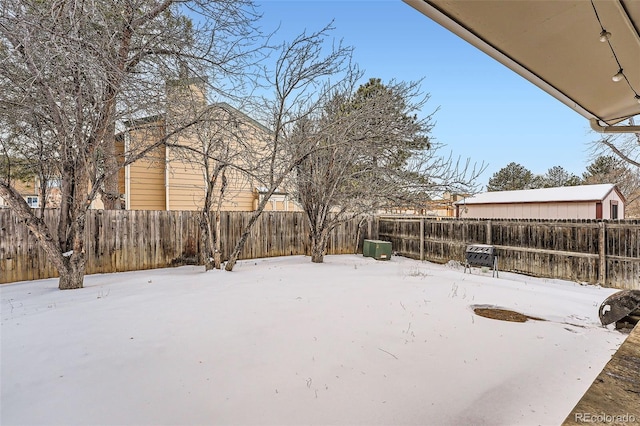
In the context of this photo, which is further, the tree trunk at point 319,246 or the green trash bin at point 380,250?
the green trash bin at point 380,250

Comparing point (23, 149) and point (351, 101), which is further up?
point (351, 101)

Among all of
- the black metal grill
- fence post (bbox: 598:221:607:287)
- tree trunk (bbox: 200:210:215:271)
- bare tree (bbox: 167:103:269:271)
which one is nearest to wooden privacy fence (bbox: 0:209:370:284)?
bare tree (bbox: 167:103:269:271)

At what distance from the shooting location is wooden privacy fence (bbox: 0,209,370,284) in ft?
18.5

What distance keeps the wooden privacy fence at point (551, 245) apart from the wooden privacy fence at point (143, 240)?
3883mm

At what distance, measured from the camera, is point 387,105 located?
7121 millimetres

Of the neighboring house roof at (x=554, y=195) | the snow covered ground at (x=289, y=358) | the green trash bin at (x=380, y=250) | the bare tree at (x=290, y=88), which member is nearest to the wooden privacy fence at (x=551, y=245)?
the green trash bin at (x=380, y=250)

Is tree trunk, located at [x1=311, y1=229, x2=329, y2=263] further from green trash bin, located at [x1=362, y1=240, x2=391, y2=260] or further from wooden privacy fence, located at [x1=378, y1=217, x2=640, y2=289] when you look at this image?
wooden privacy fence, located at [x1=378, y1=217, x2=640, y2=289]

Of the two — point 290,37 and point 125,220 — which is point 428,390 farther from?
point 125,220

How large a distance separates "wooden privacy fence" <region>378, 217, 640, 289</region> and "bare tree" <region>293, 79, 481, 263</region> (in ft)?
3.87

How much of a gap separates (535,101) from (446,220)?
5.10 meters

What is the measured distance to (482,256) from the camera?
7.33m

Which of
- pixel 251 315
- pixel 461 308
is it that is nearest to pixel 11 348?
pixel 251 315

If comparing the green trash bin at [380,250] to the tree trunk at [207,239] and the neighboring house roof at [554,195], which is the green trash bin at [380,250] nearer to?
the tree trunk at [207,239]

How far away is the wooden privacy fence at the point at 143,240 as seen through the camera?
18.5 ft
